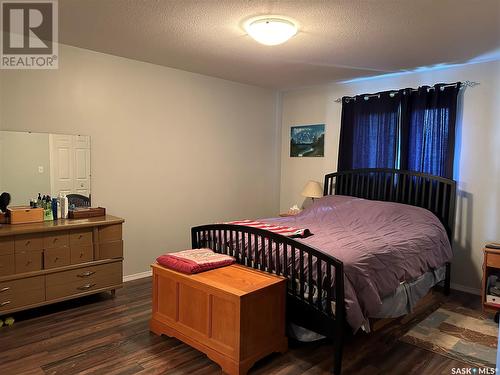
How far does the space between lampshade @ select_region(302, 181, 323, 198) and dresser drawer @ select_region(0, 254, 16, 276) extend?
3234mm

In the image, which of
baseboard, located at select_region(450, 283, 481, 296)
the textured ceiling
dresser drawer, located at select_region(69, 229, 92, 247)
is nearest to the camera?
the textured ceiling

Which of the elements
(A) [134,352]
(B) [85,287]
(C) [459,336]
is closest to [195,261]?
(A) [134,352]

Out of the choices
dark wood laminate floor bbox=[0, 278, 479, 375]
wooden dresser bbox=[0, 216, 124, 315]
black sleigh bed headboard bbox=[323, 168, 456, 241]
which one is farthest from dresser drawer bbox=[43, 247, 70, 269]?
black sleigh bed headboard bbox=[323, 168, 456, 241]

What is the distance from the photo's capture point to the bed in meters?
2.27

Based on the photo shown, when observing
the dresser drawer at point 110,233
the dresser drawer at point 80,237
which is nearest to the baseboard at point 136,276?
the dresser drawer at point 110,233

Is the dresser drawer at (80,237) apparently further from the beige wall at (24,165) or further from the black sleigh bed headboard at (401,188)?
the black sleigh bed headboard at (401,188)

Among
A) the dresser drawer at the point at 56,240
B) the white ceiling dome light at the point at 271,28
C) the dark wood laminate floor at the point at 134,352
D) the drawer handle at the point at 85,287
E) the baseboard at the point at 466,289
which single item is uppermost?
the white ceiling dome light at the point at 271,28

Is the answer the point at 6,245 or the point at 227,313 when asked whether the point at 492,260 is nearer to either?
the point at 227,313

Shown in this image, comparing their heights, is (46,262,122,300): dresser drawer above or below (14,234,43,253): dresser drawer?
below

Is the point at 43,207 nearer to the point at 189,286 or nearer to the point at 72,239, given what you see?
the point at 72,239

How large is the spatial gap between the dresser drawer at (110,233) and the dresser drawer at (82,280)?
0.77ft

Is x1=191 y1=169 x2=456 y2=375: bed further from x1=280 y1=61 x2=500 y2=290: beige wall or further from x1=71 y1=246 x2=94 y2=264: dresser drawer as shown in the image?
x1=71 y1=246 x2=94 y2=264: dresser drawer

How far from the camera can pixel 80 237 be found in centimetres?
313

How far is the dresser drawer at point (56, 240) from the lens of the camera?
116 inches
